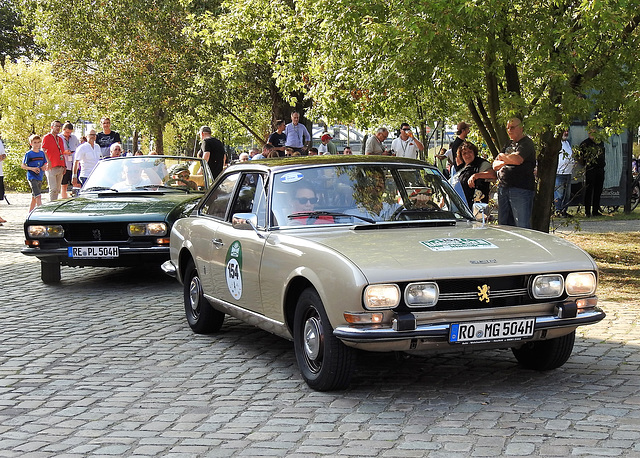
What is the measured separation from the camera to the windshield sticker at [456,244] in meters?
5.72

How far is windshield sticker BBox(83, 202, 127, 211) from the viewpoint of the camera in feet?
35.2

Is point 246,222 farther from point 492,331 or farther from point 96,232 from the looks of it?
point 96,232

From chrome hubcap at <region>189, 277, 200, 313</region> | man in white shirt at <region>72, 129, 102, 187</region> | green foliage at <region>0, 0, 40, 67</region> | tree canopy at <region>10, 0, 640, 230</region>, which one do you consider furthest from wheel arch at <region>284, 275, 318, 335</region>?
green foliage at <region>0, 0, 40, 67</region>

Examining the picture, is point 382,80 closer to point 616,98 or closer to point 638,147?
point 616,98

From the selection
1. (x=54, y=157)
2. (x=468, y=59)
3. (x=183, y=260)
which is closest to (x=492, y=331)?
(x=183, y=260)

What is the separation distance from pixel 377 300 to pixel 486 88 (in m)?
8.40

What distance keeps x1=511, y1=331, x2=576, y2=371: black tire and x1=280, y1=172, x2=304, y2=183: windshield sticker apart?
1981 mm

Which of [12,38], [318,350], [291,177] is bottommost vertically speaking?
[318,350]

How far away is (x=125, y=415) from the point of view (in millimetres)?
5438

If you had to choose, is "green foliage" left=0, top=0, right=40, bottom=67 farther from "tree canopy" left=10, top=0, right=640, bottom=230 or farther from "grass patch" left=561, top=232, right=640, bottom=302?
"grass patch" left=561, top=232, right=640, bottom=302

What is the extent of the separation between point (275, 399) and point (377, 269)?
1.11 meters

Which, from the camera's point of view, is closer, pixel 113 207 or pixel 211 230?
pixel 211 230

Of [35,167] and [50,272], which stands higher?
[35,167]

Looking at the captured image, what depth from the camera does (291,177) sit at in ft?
22.3
